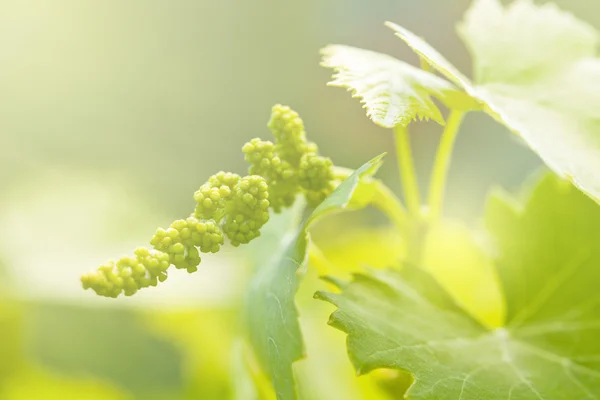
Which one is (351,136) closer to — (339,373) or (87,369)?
(87,369)

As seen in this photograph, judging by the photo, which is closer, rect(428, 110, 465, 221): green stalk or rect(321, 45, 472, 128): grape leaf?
rect(321, 45, 472, 128): grape leaf

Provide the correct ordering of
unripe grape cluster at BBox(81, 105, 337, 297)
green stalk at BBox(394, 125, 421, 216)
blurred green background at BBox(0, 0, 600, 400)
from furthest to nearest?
blurred green background at BBox(0, 0, 600, 400) → green stalk at BBox(394, 125, 421, 216) → unripe grape cluster at BBox(81, 105, 337, 297)

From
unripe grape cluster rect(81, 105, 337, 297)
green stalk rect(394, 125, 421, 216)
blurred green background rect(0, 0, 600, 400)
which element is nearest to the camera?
unripe grape cluster rect(81, 105, 337, 297)

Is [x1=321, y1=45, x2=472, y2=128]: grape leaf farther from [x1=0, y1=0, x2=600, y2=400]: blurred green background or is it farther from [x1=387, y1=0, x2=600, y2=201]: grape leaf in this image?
[x1=0, y1=0, x2=600, y2=400]: blurred green background

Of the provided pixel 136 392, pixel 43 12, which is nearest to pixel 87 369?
pixel 136 392

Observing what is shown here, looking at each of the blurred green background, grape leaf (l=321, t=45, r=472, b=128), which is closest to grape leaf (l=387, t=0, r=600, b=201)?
grape leaf (l=321, t=45, r=472, b=128)

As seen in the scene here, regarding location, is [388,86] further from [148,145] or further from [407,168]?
[148,145]

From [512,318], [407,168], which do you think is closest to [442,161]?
[407,168]
